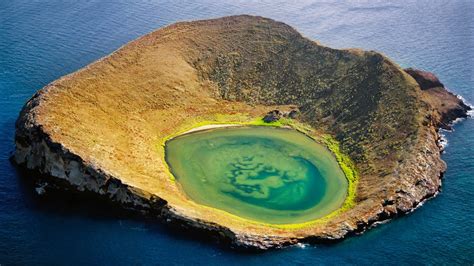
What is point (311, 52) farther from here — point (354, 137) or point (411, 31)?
point (411, 31)

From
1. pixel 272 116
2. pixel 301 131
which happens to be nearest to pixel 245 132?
pixel 272 116

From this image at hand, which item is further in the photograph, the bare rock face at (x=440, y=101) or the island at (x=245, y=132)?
the bare rock face at (x=440, y=101)

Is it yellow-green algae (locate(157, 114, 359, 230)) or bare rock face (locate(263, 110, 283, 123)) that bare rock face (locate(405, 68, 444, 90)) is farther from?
bare rock face (locate(263, 110, 283, 123))

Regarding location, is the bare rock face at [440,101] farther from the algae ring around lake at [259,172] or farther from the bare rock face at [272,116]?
the bare rock face at [272,116]

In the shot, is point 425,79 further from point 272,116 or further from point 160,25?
point 160,25

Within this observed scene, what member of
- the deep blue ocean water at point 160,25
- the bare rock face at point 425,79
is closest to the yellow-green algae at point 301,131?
the deep blue ocean water at point 160,25
